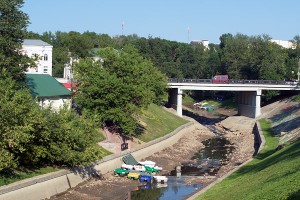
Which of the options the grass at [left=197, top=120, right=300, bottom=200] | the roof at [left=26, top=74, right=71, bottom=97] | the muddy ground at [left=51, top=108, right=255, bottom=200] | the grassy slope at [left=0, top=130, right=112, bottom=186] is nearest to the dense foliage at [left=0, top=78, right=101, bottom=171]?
the grassy slope at [left=0, top=130, right=112, bottom=186]

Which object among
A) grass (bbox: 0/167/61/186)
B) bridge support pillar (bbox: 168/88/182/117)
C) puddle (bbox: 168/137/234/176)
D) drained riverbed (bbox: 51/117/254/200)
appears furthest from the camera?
bridge support pillar (bbox: 168/88/182/117)

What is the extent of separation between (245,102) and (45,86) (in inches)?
2111

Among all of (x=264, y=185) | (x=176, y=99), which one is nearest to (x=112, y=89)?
(x=264, y=185)

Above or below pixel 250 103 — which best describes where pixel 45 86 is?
above

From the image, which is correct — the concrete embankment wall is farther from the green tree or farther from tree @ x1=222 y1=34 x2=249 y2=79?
tree @ x1=222 y1=34 x2=249 y2=79

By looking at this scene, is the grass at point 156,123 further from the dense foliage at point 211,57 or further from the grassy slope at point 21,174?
the dense foliage at point 211,57

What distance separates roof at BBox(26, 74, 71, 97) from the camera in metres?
64.6

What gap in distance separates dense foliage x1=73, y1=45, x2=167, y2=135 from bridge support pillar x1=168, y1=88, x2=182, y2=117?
117ft

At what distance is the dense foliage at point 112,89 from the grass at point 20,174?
15939mm

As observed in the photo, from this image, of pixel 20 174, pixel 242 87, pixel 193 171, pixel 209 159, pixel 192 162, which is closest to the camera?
A: pixel 20 174

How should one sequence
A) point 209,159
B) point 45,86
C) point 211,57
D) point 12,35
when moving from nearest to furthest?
point 12,35 → point 209,159 → point 45,86 → point 211,57

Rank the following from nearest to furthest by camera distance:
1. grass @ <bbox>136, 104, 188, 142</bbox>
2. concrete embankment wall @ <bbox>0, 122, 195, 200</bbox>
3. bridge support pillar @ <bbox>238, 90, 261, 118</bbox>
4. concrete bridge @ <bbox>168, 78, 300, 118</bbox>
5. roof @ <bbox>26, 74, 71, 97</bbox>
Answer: concrete embankment wall @ <bbox>0, 122, 195, 200</bbox> < roof @ <bbox>26, 74, 71, 97</bbox> < grass @ <bbox>136, 104, 188, 142</bbox> < bridge support pillar @ <bbox>238, 90, 261, 118</bbox> < concrete bridge @ <bbox>168, 78, 300, 118</bbox>

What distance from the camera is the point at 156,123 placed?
78312 mm

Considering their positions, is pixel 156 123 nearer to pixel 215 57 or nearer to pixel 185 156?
pixel 185 156
